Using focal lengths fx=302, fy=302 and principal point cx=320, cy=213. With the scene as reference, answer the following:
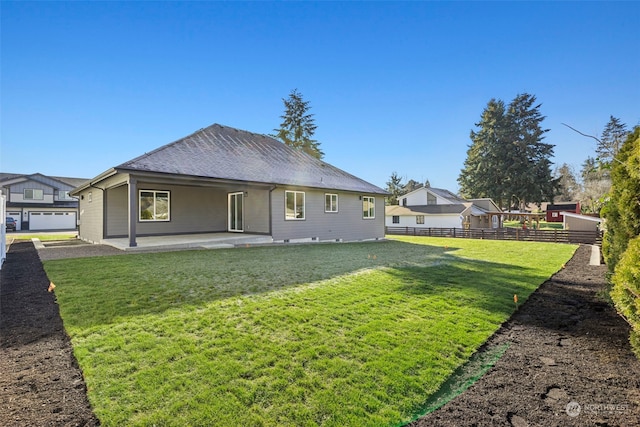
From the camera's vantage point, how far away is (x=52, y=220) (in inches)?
1206

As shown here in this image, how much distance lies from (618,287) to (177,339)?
173 inches

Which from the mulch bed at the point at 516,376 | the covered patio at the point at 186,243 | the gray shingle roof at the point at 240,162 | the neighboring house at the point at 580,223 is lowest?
the mulch bed at the point at 516,376

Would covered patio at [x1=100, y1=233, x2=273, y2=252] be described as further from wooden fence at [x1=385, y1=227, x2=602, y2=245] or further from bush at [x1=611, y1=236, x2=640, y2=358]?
wooden fence at [x1=385, y1=227, x2=602, y2=245]

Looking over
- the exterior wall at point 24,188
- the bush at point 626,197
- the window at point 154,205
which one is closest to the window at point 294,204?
the window at point 154,205

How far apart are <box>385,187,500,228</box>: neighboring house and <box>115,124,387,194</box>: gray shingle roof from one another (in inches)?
598

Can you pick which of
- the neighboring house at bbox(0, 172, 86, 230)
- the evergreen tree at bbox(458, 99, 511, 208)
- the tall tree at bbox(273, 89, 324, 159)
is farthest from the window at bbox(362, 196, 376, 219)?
the neighboring house at bbox(0, 172, 86, 230)

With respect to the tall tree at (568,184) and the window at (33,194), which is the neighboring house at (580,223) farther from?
the window at (33,194)

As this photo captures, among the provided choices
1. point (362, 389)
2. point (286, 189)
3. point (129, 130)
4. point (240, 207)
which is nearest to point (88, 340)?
point (362, 389)

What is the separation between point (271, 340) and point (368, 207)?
1446 cm

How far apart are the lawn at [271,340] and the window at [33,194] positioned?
3485 cm

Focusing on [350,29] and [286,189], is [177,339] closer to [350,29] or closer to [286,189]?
[286,189]

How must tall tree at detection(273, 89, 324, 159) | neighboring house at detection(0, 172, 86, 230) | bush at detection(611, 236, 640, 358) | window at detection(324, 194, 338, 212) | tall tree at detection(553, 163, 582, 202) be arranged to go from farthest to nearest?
1. tall tree at detection(553, 163, 582, 202)
2. tall tree at detection(273, 89, 324, 159)
3. neighboring house at detection(0, 172, 86, 230)
4. window at detection(324, 194, 338, 212)
5. bush at detection(611, 236, 640, 358)

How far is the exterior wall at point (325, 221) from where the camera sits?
13102 millimetres

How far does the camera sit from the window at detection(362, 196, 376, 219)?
55.2ft
